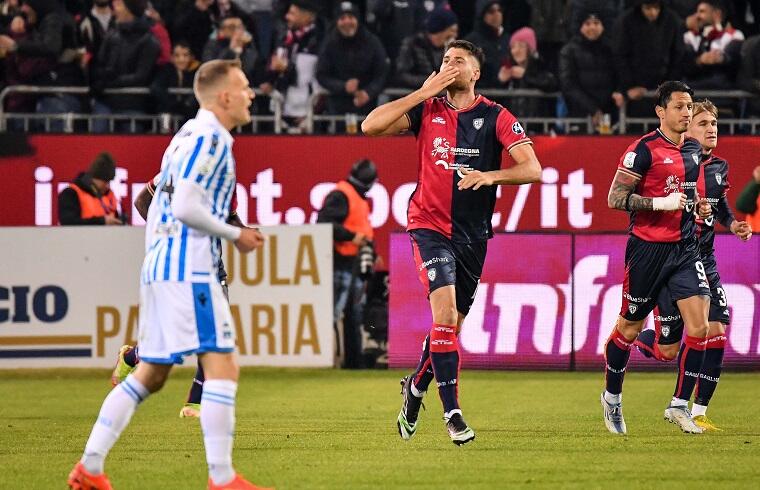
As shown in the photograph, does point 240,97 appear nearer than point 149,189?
Yes

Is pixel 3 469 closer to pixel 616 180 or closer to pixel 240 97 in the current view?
pixel 240 97

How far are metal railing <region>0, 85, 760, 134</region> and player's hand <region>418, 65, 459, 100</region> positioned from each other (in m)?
9.10

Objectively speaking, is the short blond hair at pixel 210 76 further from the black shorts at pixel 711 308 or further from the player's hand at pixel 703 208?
Result: the black shorts at pixel 711 308

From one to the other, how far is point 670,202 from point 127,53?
402 inches

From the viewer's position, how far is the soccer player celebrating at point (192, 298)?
6887 millimetres

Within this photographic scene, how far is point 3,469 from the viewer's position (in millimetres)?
8281

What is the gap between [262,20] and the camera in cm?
2008

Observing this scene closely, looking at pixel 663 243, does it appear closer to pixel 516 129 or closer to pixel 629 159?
pixel 629 159

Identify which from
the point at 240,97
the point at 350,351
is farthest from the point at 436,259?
the point at 350,351

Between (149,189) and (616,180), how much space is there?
3.25 m

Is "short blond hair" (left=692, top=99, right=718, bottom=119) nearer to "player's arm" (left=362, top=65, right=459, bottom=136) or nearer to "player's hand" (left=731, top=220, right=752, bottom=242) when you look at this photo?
"player's hand" (left=731, top=220, right=752, bottom=242)

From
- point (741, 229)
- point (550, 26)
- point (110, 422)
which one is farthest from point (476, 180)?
point (550, 26)

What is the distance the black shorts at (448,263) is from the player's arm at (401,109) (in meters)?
0.70

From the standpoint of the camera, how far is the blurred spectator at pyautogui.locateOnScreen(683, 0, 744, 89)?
1872 centimetres
